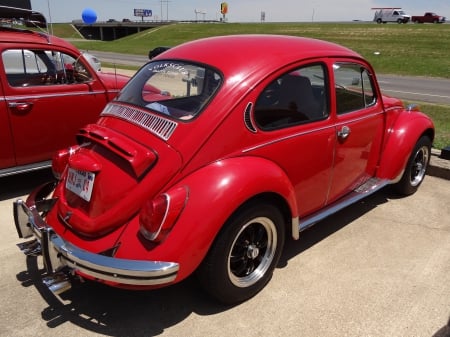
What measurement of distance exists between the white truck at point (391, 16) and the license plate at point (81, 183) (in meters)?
56.7

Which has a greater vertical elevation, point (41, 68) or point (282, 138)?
point (41, 68)

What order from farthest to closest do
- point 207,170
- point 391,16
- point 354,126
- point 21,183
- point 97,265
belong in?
1. point 391,16
2. point 21,183
3. point 354,126
4. point 207,170
5. point 97,265

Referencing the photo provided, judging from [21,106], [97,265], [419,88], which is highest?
[21,106]

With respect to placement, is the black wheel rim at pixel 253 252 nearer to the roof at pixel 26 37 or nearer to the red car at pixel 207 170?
the red car at pixel 207 170

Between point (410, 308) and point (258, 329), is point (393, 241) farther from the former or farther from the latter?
point (258, 329)

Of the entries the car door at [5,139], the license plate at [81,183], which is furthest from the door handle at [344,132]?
the car door at [5,139]

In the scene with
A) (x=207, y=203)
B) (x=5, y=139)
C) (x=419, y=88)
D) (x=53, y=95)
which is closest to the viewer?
(x=207, y=203)

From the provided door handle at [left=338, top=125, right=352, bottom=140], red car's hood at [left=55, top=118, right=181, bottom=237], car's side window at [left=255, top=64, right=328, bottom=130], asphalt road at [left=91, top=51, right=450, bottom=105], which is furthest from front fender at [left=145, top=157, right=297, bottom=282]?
asphalt road at [left=91, top=51, right=450, bottom=105]

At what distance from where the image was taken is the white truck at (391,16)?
170ft

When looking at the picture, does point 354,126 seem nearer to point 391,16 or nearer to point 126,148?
point 126,148

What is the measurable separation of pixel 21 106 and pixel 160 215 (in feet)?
9.45

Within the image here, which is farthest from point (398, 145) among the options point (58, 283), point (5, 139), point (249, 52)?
point (5, 139)

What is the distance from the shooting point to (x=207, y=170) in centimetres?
265

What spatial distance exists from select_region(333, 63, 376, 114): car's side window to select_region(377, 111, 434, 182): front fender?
480 mm
